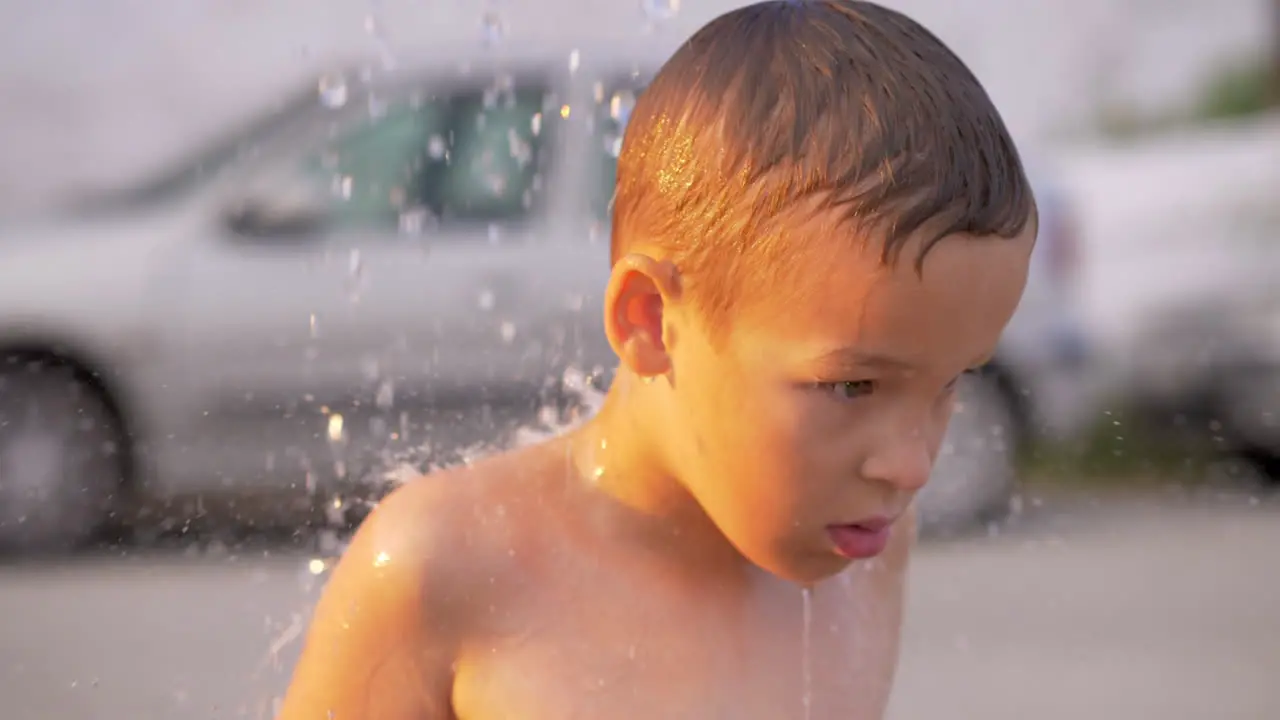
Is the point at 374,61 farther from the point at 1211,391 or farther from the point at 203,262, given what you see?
the point at 1211,391

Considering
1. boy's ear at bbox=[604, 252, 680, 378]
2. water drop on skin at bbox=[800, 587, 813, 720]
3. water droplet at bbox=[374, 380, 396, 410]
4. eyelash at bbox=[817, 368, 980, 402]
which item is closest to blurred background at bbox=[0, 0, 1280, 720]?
water droplet at bbox=[374, 380, 396, 410]

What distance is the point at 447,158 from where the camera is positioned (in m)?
5.17

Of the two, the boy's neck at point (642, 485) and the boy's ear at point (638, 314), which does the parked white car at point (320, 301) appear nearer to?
the boy's neck at point (642, 485)

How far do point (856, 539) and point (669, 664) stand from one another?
26 centimetres

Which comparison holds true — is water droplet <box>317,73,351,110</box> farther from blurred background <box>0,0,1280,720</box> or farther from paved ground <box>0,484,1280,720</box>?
paved ground <box>0,484,1280,720</box>

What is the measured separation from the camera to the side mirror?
16.9 feet

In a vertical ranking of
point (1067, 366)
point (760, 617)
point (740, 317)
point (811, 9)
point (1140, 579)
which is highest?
point (811, 9)

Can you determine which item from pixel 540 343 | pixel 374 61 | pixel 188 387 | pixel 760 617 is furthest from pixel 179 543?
pixel 760 617

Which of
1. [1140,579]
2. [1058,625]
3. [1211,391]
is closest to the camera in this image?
[1058,625]

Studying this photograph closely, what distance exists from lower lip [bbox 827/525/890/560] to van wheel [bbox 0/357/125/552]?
3713 mm

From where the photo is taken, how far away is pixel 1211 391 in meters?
6.62

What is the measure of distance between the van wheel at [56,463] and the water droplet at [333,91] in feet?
3.69

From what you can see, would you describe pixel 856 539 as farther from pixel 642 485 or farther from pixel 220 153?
pixel 220 153

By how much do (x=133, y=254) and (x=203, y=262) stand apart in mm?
339
